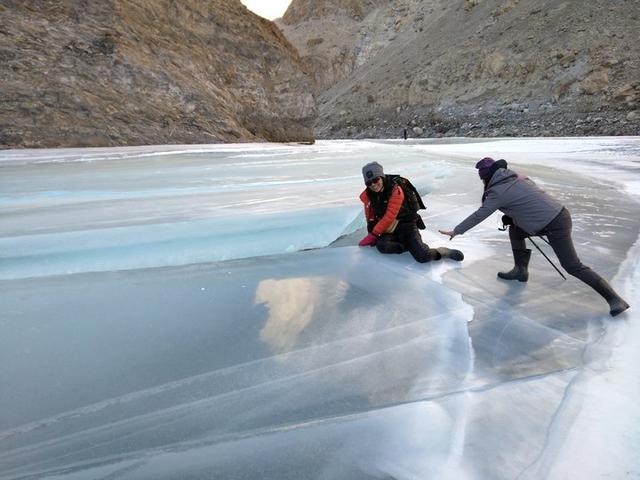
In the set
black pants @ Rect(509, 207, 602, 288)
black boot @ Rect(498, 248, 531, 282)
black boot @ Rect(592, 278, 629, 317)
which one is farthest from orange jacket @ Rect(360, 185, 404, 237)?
black boot @ Rect(592, 278, 629, 317)

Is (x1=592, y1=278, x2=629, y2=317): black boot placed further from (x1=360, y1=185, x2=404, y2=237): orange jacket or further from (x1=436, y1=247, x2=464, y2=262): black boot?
(x1=360, y1=185, x2=404, y2=237): orange jacket

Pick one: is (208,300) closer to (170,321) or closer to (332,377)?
(170,321)

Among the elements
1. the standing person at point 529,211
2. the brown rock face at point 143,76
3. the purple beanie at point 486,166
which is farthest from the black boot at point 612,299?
the brown rock face at point 143,76

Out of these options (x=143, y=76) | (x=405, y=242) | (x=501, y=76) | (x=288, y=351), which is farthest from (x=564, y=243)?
(x=501, y=76)

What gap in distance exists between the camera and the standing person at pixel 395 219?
3.01m

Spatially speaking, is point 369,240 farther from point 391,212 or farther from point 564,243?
point 564,243

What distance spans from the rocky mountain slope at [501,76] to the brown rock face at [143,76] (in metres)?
16.0

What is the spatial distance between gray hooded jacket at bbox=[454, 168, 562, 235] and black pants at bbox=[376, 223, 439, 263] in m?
0.56

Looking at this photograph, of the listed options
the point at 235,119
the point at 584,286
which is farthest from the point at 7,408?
the point at 235,119

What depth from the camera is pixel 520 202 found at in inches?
97.0

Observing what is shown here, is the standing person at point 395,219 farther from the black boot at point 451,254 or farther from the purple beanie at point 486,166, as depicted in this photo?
the purple beanie at point 486,166

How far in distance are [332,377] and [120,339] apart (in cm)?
88

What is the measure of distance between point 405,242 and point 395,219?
7.2 inches

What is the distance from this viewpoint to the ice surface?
4.10 ft
